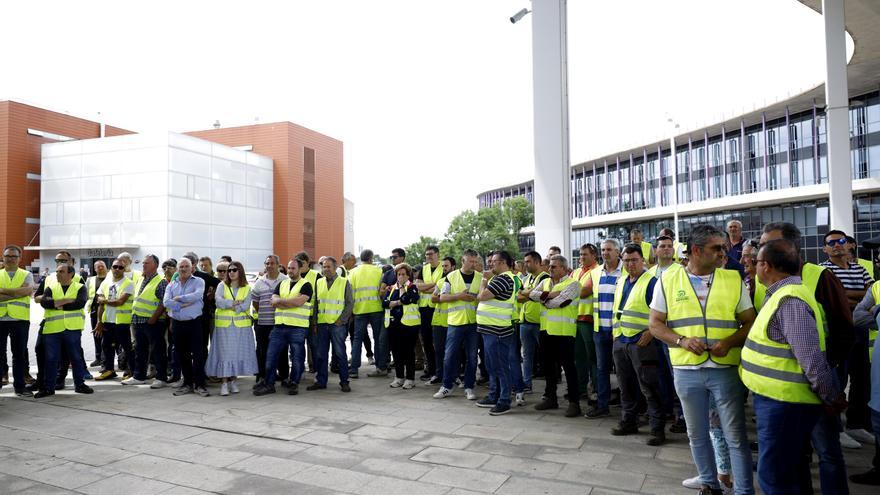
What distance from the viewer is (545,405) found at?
674 centimetres

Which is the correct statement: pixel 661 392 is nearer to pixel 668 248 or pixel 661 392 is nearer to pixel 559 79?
pixel 668 248

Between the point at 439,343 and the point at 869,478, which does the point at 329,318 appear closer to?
the point at 439,343

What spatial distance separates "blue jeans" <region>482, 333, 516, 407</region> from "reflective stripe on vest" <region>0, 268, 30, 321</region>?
6401mm

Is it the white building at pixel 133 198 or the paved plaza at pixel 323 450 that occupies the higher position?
the white building at pixel 133 198

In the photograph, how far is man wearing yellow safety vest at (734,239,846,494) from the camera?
2951 millimetres

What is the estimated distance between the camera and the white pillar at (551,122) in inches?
398

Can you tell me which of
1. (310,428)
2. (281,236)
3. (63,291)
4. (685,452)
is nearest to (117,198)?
(281,236)

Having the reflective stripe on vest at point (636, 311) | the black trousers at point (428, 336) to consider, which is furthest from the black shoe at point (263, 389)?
the reflective stripe on vest at point (636, 311)

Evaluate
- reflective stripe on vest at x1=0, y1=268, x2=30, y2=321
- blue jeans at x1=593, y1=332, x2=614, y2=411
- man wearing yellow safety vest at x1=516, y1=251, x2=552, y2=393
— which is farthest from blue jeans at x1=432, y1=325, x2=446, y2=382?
reflective stripe on vest at x1=0, y1=268, x2=30, y2=321

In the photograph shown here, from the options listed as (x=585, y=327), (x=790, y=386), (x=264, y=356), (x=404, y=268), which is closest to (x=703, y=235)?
(x=790, y=386)

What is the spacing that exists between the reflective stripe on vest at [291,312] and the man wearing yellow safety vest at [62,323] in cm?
285

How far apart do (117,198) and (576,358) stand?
39.9 m

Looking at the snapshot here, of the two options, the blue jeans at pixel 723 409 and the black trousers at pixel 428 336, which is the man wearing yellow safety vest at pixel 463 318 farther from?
the blue jeans at pixel 723 409

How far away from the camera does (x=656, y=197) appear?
4603cm
